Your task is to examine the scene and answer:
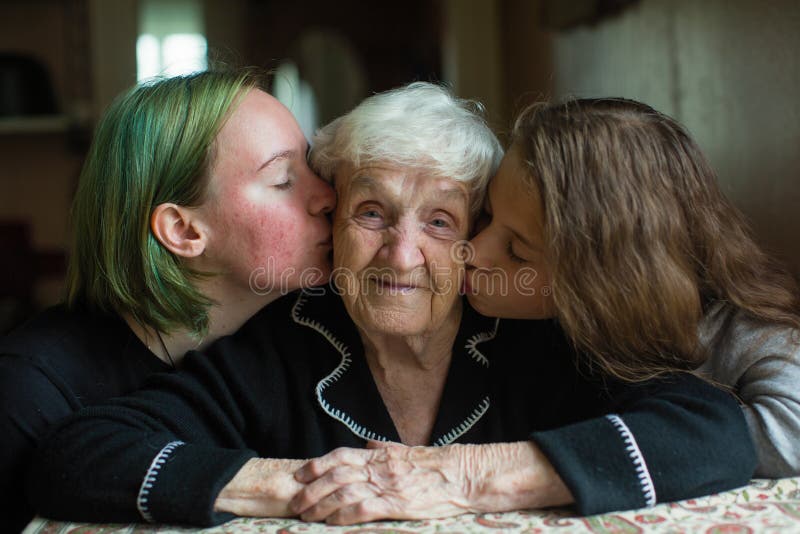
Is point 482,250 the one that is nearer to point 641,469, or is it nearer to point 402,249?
point 402,249

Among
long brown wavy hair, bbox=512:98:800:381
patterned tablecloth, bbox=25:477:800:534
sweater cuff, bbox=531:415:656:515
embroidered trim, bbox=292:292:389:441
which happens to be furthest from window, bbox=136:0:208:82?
sweater cuff, bbox=531:415:656:515

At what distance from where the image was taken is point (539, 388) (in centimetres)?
152

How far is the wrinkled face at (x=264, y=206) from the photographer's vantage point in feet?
5.11

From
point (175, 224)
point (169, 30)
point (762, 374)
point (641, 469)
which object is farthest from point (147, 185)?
point (169, 30)

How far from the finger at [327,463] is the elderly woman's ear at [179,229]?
557 millimetres

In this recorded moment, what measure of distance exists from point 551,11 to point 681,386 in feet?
7.40

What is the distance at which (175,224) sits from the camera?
1.58 metres

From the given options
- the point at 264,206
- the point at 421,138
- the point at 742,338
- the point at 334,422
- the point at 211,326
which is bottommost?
the point at 334,422

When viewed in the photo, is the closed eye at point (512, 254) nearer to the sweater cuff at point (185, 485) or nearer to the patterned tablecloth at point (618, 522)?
the patterned tablecloth at point (618, 522)

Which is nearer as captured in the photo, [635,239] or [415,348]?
[635,239]

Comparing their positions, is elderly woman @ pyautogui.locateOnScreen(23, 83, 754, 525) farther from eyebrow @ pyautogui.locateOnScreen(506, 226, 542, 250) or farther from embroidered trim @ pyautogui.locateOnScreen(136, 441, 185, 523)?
eyebrow @ pyautogui.locateOnScreen(506, 226, 542, 250)

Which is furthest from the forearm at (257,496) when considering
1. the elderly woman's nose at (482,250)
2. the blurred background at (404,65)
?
the blurred background at (404,65)

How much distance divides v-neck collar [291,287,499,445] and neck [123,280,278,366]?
11cm

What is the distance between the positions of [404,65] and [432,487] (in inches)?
241
